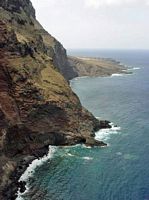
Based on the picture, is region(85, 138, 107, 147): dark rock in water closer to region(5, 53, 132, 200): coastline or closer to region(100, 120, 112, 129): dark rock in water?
region(5, 53, 132, 200): coastline

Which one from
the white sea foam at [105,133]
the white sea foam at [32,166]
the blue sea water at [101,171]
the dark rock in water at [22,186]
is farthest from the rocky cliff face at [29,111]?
the blue sea water at [101,171]

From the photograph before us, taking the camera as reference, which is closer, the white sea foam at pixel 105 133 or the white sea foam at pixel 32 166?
the white sea foam at pixel 32 166

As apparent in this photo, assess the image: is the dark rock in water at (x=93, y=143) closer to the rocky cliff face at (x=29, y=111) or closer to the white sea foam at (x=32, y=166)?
the rocky cliff face at (x=29, y=111)

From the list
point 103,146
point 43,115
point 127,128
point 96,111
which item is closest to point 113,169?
point 103,146

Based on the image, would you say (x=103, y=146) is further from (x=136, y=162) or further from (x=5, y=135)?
(x=5, y=135)

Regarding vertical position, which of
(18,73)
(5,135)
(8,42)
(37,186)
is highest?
(8,42)

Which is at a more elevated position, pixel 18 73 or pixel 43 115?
pixel 18 73
